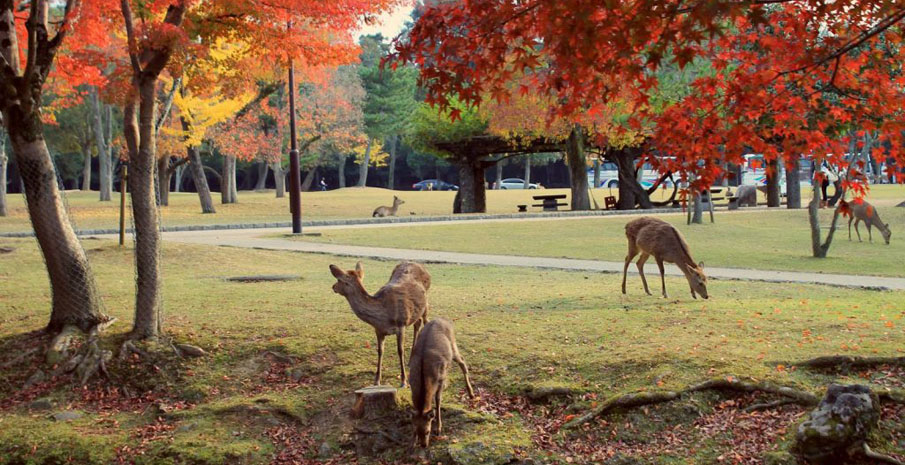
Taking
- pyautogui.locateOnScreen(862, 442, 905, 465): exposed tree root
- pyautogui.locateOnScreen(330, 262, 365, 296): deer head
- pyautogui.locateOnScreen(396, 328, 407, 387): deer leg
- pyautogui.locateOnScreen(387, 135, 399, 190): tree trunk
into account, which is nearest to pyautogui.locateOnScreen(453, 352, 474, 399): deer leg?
pyautogui.locateOnScreen(396, 328, 407, 387): deer leg

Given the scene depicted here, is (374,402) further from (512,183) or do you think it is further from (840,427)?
(512,183)

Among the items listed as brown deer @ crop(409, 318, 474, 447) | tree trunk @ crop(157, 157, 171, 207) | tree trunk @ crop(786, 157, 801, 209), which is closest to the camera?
brown deer @ crop(409, 318, 474, 447)

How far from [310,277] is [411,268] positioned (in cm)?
708

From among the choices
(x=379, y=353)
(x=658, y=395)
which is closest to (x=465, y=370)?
(x=379, y=353)

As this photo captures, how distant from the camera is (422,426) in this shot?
767 cm

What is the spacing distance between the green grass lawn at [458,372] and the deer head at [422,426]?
0.14 metres

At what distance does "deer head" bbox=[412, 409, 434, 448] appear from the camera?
7656 millimetres

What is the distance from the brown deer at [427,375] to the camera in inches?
297

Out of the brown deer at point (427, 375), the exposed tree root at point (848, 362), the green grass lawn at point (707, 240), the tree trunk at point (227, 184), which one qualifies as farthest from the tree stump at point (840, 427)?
the tree trunk at point (227, 184)

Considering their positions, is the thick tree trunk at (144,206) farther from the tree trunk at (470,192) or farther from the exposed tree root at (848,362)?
the tree trunk at (470,192)

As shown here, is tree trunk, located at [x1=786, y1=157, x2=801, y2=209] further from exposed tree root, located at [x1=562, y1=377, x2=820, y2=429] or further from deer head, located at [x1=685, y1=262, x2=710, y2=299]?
exposed tree root, located at [x1=562, y1=377, x2=820, y2=429]

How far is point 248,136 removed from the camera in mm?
42812

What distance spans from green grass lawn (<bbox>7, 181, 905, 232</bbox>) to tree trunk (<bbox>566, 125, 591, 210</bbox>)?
3.80 m

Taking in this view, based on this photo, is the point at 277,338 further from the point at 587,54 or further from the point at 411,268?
the point at 587,54
